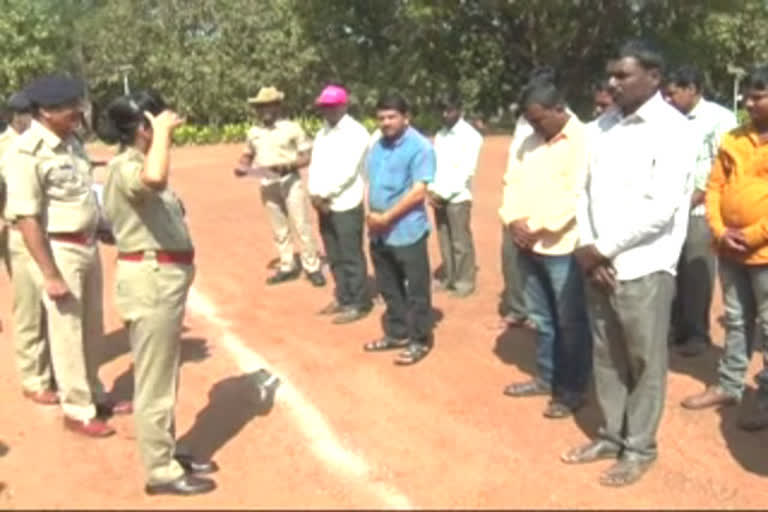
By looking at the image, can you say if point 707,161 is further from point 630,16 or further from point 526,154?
point 630,16

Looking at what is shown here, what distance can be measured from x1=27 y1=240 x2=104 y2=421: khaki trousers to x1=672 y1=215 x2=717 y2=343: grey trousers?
382 centimetres

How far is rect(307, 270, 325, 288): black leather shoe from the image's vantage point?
32.0 ft

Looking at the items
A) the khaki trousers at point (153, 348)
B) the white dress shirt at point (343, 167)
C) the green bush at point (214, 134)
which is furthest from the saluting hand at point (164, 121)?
the green bush at point (214, 134)

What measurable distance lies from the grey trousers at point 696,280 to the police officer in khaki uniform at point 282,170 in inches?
144

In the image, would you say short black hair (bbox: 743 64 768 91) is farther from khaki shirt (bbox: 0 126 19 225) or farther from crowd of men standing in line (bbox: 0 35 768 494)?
khaki shirt (bbox: 0 126 19 225)

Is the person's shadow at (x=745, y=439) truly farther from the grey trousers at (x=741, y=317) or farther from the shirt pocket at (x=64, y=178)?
the shirt pocket at (x=64, y=178)

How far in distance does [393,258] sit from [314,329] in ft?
A: 4.15

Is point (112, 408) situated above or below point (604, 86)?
below

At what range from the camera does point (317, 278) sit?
979 cm

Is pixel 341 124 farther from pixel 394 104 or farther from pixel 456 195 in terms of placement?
pixel 394 104

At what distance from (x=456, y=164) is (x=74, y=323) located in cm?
397

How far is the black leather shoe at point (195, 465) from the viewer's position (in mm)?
5348

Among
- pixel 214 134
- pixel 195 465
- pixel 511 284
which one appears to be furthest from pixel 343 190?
pixel 214 134

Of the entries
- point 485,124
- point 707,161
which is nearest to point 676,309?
point 707,161
